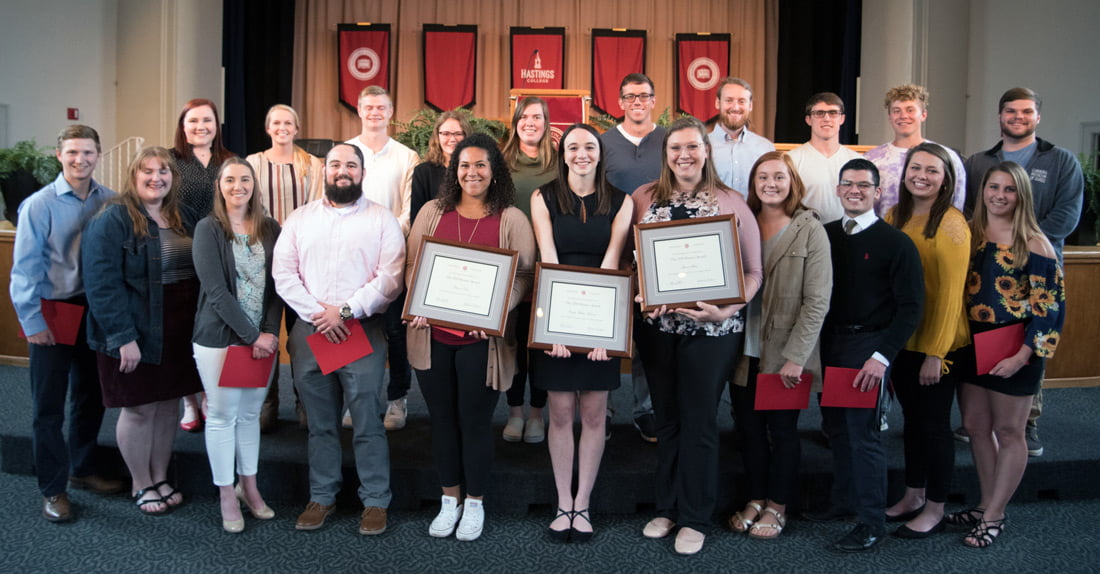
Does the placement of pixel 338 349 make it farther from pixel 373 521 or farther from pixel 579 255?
pixel 579 255

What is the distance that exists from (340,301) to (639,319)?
3.59 ft

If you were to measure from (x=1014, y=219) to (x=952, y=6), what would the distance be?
6.19m

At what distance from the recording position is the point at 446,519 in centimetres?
285

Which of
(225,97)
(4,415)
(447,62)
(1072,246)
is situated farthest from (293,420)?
(447,62)

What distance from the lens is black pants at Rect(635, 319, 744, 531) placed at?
2664 millimetres

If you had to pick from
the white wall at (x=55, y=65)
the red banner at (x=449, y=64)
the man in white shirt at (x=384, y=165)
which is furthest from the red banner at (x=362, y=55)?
the man in white shirt at (x=384, y=165)

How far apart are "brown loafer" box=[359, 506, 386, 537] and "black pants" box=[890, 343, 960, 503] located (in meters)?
2.02

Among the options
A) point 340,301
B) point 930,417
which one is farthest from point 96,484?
point 930,417

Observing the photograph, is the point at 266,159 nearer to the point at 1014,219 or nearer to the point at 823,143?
→ the point at 823,143

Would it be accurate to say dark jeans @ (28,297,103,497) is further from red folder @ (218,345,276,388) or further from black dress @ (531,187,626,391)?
black dress @ (531,187,626,391)

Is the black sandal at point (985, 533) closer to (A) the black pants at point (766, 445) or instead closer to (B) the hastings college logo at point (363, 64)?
(A) the black pants at point (766, 445)

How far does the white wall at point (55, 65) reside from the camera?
7852 mm

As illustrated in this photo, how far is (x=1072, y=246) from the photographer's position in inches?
214

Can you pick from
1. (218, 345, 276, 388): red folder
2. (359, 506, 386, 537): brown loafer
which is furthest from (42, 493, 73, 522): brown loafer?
(359, 506, 386, 537): brown loafer
